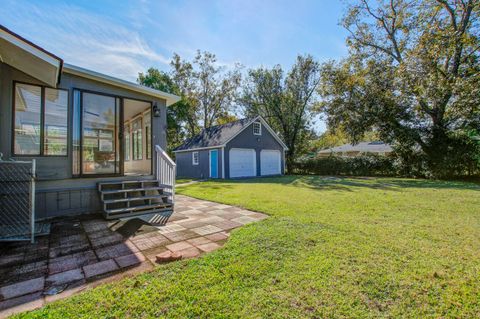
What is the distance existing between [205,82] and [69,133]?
23722mm

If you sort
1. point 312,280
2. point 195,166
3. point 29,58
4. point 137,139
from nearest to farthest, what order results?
point 312,280, point 29,58, point 137,139, point 195,166

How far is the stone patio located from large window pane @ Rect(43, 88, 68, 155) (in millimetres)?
1582

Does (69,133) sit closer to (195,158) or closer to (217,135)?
(217,135)

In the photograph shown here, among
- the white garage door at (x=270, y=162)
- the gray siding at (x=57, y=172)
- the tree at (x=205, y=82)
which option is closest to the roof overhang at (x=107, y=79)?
the gray siding at (x=57, y=172)

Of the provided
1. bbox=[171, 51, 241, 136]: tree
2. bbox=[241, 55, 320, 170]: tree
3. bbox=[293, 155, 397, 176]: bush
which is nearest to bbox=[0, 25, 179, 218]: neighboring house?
bbox=[293, 155, 397, 176]: bush

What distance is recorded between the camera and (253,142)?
17.8 m

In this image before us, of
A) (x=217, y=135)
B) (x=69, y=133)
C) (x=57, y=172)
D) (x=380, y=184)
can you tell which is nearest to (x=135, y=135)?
(x=69, y=133)

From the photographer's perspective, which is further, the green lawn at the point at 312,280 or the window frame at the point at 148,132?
the window frame at the point at 148,132

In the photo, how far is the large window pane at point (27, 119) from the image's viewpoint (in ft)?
15.0

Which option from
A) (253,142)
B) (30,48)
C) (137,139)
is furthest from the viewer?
(253,142)

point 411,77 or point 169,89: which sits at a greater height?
point 169,89

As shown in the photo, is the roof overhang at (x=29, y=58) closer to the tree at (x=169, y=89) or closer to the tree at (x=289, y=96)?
the tree at (x=169, y=89)

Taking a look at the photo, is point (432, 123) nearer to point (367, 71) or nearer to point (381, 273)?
point (367, 71)

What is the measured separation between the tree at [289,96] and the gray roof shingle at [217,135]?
769cm
